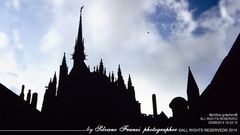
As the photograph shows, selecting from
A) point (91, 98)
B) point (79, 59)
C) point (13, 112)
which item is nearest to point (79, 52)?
point (79, 59)

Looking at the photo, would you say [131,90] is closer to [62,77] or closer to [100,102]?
[100,102]

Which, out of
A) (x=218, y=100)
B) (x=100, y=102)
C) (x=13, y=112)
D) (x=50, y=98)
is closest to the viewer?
(x=218, y=100)

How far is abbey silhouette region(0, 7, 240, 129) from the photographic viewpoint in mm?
5727

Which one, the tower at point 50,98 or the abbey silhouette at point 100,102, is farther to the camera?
the tower at point 50,98

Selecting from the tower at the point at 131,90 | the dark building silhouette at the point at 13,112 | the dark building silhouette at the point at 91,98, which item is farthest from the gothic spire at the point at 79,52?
the dark building silhouette at the point at 13,112

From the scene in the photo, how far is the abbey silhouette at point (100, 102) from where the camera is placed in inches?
225

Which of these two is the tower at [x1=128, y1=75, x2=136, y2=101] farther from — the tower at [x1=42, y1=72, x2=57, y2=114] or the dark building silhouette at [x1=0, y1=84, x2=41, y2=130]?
the dark building silhouette at [x1=0, y1=84, x2=41, y2=130]

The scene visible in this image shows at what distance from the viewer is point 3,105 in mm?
12609

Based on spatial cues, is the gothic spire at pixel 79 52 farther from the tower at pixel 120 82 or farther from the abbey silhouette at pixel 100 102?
the tower at pixel 120 82

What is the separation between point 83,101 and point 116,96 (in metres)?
5.40

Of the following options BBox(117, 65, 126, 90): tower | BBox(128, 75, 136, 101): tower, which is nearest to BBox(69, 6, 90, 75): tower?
BBox(117, 65, 126, 90): tower

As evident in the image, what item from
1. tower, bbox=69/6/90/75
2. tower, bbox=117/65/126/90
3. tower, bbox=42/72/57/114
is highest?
tower, bbox=69/6/90/75

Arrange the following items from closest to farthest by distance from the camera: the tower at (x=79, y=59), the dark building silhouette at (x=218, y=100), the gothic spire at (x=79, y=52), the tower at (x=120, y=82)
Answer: the dark building silhouette at (x=218, y=100), the tower at (x=120, y=82), the tower at (x=79, y=59), the gothic spire at (x=79, y=52)

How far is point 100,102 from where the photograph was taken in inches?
1284
